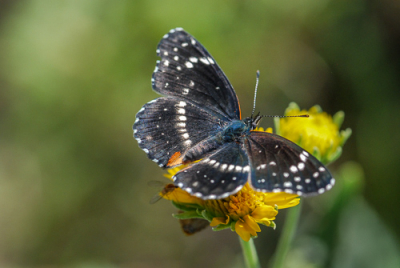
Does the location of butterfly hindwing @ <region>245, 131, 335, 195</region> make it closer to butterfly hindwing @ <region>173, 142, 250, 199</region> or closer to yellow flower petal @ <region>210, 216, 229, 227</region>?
butterfly hindwing @ <region>173, 142, 250, 199</region>

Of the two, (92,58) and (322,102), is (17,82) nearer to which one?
(92,58)

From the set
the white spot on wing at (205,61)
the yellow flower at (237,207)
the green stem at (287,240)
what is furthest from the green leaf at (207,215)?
the white spot on wing at (205,61)

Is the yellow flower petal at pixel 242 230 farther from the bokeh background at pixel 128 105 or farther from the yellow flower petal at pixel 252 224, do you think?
the bokeh background at pixel 128 105

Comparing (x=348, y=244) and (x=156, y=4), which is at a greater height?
(x=156, y=4)

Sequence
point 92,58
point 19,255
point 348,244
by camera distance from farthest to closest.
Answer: point 92,58 < point 19,255 < point 348,244

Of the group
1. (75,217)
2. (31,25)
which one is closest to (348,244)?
(75,217)
